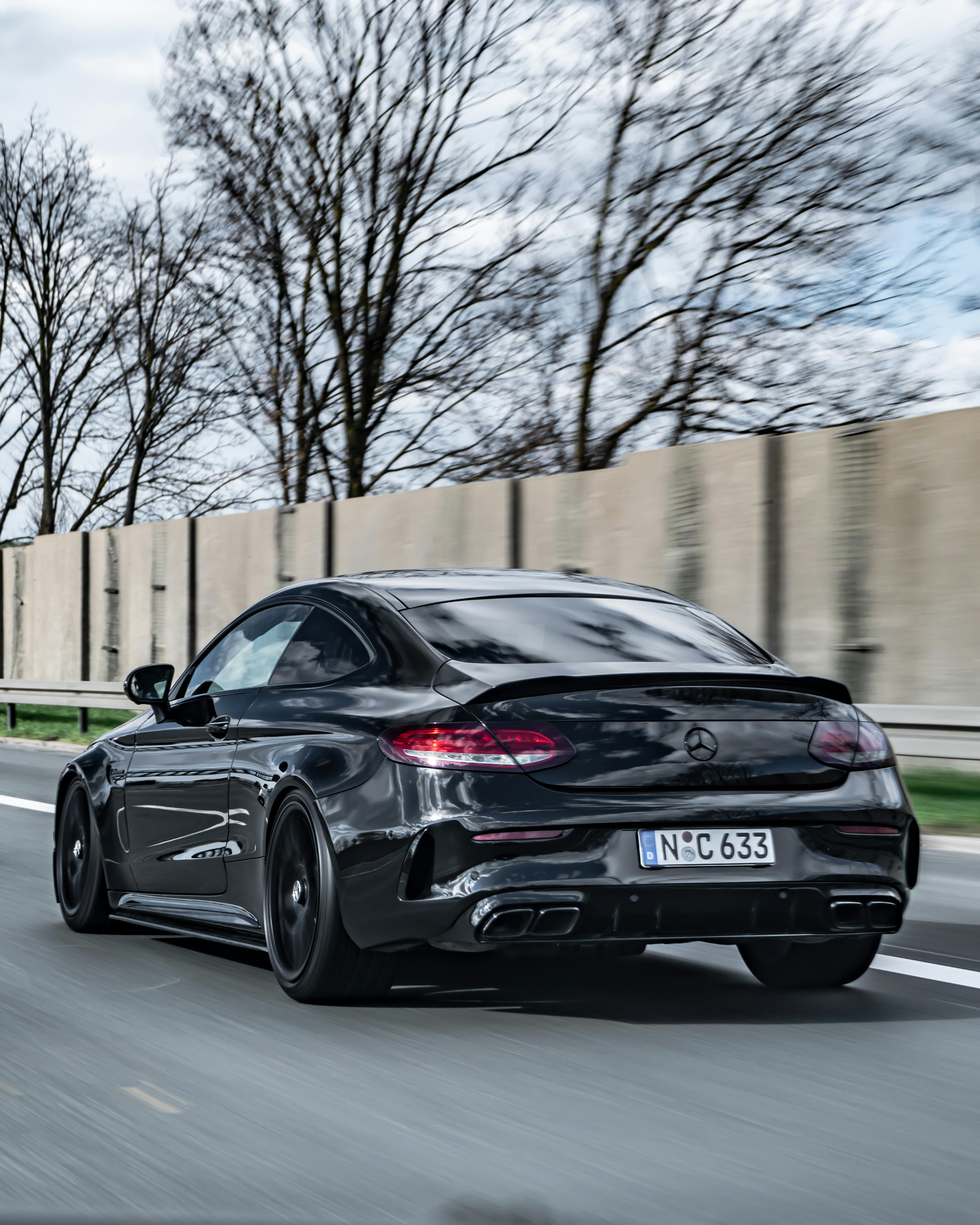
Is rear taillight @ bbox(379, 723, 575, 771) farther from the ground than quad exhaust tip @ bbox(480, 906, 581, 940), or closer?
farther from the ground

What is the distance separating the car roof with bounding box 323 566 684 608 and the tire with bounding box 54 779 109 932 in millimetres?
1813

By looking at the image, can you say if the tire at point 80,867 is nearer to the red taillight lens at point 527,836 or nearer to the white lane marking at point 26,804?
the red taillight lens at point 527,836

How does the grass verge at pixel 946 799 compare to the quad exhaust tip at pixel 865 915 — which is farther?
the grass verge at pixel 946 799

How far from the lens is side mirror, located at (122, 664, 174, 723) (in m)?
7.10

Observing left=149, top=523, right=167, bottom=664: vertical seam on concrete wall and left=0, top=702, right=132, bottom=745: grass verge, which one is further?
left=149, top=523, right=167, bottom=664: vertical seam on concrete wall

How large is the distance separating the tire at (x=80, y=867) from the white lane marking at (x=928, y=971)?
10.5ft

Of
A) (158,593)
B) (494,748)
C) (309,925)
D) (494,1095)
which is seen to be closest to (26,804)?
(309,925)

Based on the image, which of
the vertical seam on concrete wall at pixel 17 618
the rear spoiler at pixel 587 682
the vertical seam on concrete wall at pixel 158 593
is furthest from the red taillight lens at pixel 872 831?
the vertical seam on concrete wall at pixel 17 618

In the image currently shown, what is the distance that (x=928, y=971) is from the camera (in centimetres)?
630

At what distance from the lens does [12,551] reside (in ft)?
92.8

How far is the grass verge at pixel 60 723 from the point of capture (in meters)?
23.0

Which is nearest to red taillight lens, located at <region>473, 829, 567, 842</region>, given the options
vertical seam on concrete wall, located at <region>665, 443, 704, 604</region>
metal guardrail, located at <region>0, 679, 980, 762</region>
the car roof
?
the car roof

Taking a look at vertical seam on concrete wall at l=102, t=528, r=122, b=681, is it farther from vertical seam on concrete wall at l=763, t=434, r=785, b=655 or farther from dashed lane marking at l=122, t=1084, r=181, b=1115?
dashed lane marking at l=122, t=1084, r=181, b=1115

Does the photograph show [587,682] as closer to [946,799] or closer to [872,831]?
[872,831]
